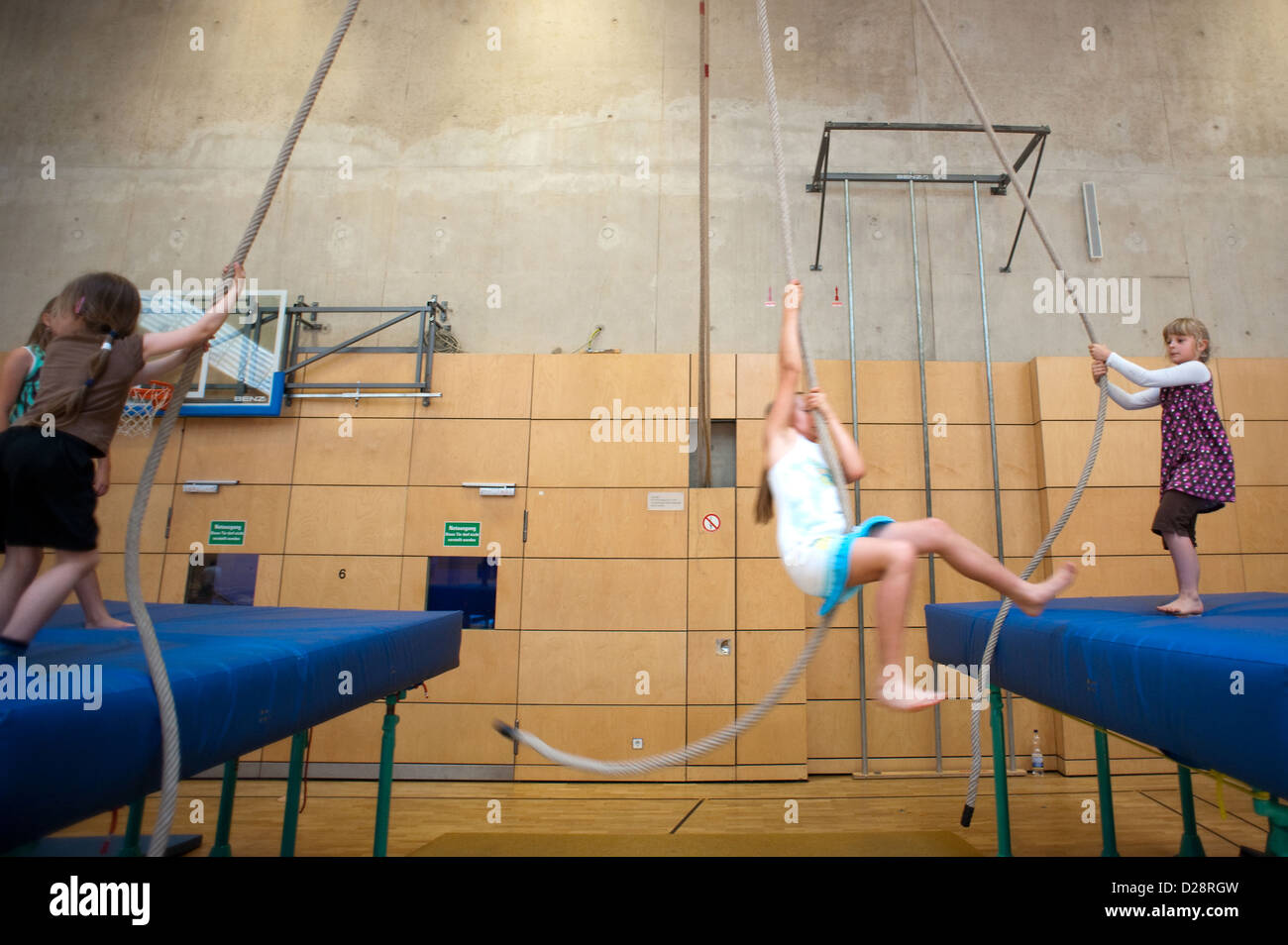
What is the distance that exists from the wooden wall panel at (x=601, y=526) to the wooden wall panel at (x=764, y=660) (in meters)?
0.73

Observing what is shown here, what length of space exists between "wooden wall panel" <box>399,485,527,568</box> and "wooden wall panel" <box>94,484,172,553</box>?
145cm

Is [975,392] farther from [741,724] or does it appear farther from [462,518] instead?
[741,724]

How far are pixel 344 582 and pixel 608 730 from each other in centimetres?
203

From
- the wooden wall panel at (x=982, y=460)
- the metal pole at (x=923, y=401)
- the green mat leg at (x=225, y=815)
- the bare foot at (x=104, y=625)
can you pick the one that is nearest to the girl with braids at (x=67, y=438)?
the bare foot at (x=104, y=625)

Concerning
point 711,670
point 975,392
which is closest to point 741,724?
point 711,670

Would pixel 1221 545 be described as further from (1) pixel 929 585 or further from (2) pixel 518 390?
(2) pixel 518 390

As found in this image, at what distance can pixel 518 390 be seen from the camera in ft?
15.9

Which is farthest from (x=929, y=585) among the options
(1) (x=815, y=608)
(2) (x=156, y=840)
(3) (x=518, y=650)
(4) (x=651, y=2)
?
(4) (x=651, y=2)

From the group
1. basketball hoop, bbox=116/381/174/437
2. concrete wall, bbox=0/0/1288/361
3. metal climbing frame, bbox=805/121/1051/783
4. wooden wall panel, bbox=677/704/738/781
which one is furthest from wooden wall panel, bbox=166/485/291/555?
metal climbing frame, bbox=805/121/1051/783

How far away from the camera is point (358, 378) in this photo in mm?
4891

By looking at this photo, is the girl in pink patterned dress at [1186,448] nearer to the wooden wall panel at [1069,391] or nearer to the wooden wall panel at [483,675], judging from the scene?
the wooden wall panel at [1069,391]

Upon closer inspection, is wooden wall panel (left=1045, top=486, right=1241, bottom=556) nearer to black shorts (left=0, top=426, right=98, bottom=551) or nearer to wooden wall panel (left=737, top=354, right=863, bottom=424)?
wooden wall panel (left=737, top=354, right=863, bottom=424)

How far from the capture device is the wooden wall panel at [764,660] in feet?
14.4

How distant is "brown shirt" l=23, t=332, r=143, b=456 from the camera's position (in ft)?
5.02
